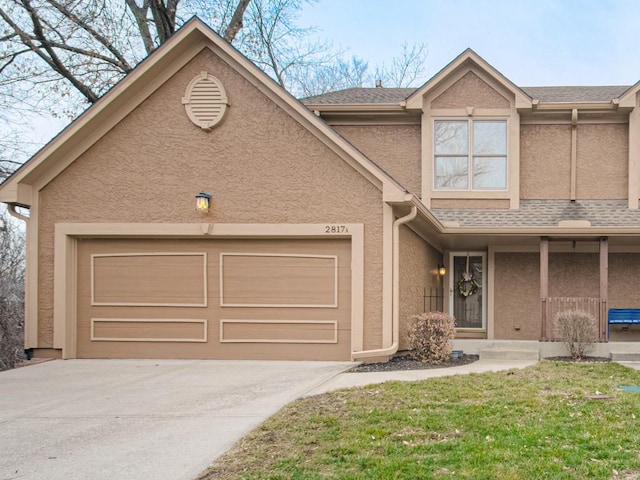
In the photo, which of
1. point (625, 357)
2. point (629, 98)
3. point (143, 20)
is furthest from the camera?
point (143, 20)

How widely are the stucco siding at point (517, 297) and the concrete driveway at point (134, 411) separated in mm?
5386

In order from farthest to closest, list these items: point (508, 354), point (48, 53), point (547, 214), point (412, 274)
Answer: point (48, 53) → point (547, 214) → point (412, 274) → point (508, 354)

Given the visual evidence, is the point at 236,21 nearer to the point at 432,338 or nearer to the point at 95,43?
the point at 95,43

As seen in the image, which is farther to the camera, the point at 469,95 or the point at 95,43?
the point at 95,43

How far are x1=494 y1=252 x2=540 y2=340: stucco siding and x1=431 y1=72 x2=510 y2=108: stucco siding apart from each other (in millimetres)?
3535

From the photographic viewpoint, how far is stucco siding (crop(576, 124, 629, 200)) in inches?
494

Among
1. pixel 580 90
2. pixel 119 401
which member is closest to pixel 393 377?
pixel 119 401

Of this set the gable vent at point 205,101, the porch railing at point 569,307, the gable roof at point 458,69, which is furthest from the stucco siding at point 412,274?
the gable vent at point 205,101

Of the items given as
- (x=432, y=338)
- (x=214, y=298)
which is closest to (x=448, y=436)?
(x=432, y=338)

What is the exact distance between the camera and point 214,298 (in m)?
9.73

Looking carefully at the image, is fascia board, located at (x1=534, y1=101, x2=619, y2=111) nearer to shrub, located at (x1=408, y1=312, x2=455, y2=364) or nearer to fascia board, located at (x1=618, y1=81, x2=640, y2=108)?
fascia board, located at (x1=618, y1=81, x2=640, y2=108)

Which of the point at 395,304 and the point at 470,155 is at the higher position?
the point at 470,155

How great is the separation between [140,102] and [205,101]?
117cm

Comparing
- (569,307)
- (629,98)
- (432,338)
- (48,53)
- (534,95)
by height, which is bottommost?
(432,338)
